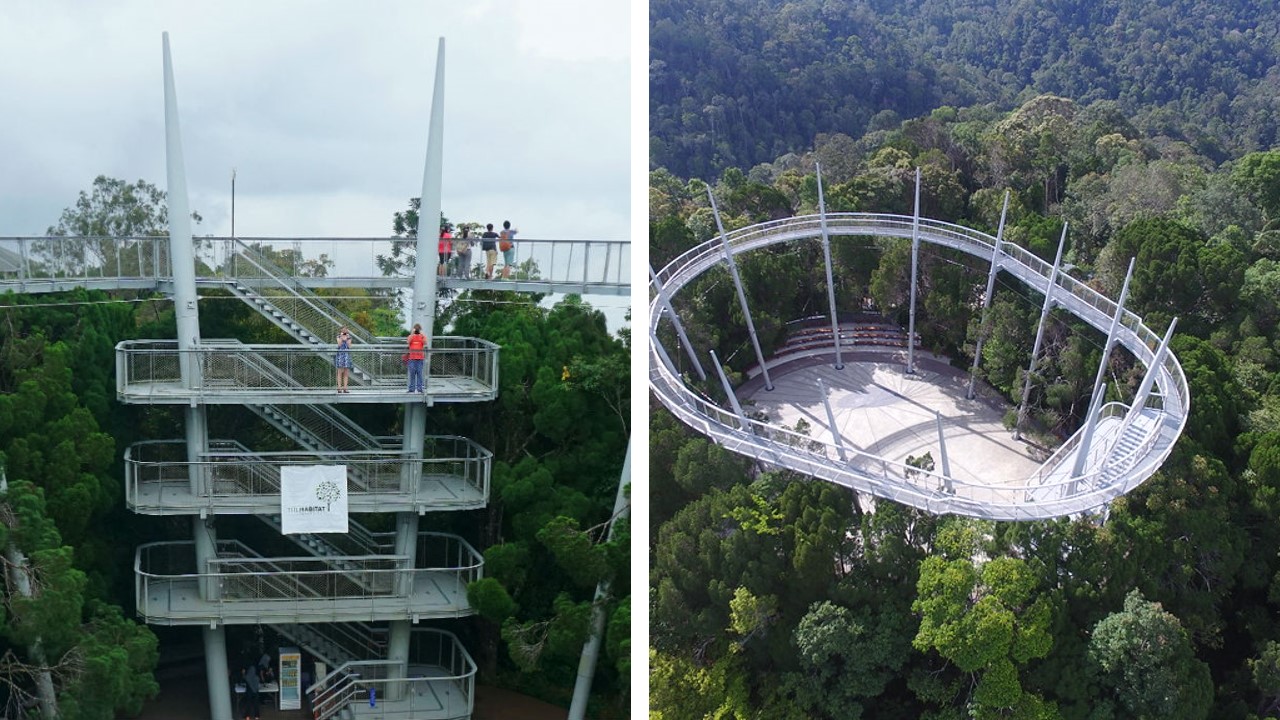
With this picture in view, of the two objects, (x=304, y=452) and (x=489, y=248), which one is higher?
(x=489, y=248)

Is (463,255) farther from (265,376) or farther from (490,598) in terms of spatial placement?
(490,598)

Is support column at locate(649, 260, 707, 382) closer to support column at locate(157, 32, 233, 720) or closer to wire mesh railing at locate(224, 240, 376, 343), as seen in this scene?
wire mesh railing at locate(224, 240, 376, 343)

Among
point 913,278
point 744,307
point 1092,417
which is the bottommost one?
point 1092,417

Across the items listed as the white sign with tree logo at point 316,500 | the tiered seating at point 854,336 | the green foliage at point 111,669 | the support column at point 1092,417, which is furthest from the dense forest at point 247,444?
the support column at point 1092,417

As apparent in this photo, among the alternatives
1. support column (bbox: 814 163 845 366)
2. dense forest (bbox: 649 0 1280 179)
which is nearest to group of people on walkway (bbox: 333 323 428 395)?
support column (bbox: 814 163 845 366)

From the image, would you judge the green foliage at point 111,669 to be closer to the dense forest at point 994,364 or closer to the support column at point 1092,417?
the dense forest at point 994,364

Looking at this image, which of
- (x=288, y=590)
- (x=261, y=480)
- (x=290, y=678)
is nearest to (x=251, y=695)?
(x=290, y=678)
